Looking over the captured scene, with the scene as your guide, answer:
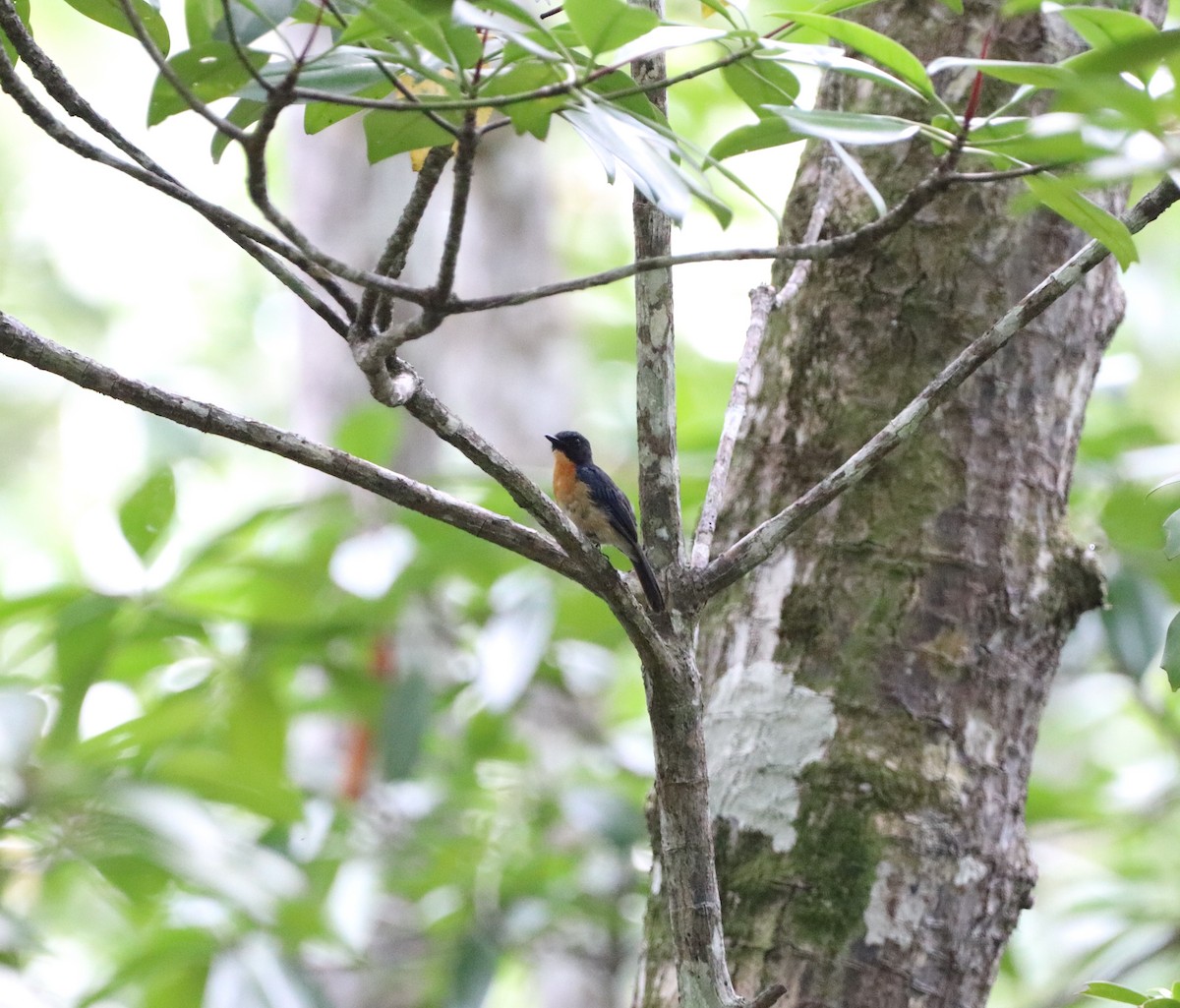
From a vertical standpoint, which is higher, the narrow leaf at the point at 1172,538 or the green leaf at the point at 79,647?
the green leaf at the point at 79,647

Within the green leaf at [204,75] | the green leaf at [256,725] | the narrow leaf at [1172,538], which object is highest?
the green leaf at [256,725]

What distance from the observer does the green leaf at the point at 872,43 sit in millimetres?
1177

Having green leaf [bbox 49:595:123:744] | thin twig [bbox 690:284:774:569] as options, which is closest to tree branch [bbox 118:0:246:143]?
thin twig [bbox 690:284:774:569]

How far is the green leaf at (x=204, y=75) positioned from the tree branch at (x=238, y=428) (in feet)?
0.94

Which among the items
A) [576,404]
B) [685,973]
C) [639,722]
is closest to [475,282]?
[576,404]

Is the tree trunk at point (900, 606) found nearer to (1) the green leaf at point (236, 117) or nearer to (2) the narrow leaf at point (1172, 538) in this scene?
(2) the narrow leaf at point (1172, 538)

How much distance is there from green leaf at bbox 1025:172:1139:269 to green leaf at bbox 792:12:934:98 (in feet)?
0.51

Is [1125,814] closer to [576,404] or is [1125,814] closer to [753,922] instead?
[753,922]

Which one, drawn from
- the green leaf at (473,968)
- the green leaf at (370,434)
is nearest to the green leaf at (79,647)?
the green leaf at (370,434)

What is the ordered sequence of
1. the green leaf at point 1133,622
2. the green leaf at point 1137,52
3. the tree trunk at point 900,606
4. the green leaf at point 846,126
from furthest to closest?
the green leaf at point 1133,622 → the tree trunk at point 900,606 → the green leaf at point 846,126 → the green leaf at point 1137,52

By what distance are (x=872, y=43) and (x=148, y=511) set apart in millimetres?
2026

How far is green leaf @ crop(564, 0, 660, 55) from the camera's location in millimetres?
999

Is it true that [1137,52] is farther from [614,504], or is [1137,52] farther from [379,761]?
[379,761]

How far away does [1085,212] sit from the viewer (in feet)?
4.01
